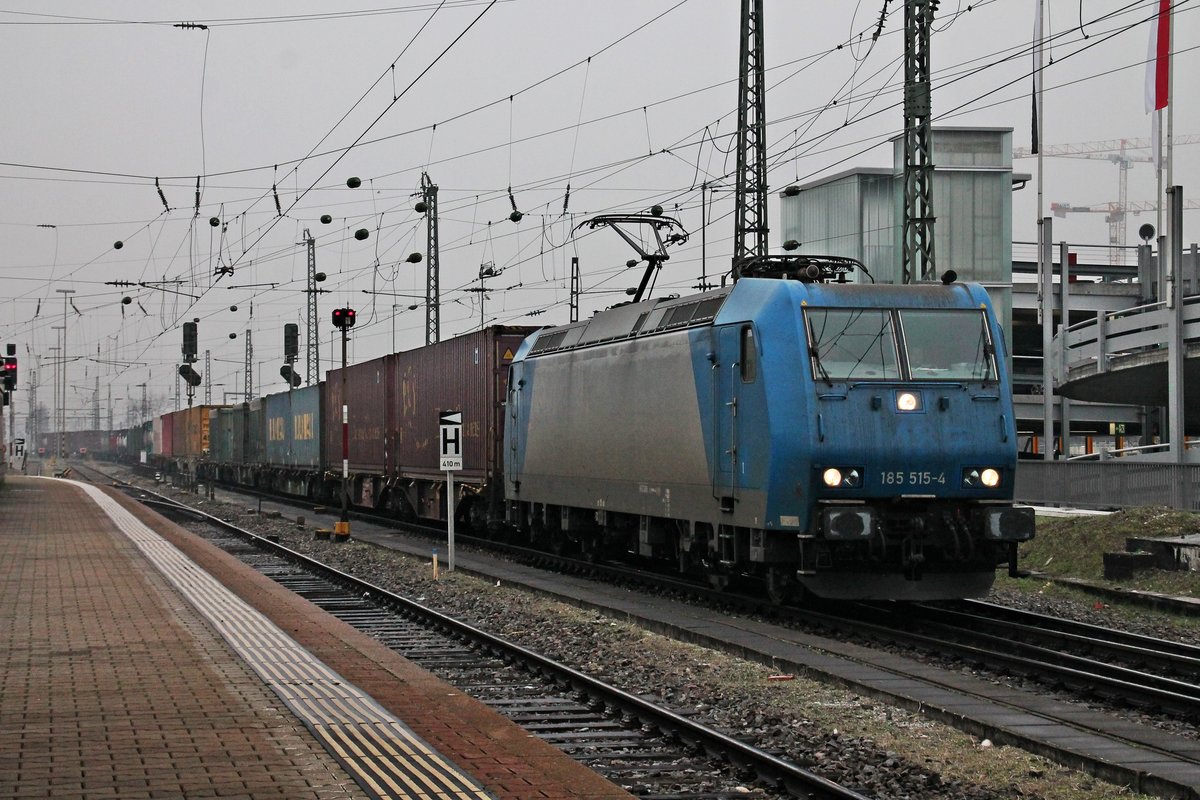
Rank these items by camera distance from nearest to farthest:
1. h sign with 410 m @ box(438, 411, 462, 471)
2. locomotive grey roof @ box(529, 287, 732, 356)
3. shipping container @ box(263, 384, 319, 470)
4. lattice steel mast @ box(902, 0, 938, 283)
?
locomotive grey roof @ box(529, 287, 732, 356) < lattice steel mast @ box(902, 0, 938, 283) < h sign with 410 m @ box(438, 411, 462, 471) < shipping container @ box(263, 384, 319, 470)

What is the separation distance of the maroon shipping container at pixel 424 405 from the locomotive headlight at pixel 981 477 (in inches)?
485

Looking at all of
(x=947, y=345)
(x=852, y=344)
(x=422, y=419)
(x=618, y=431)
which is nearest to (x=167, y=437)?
(x=422, y=419)

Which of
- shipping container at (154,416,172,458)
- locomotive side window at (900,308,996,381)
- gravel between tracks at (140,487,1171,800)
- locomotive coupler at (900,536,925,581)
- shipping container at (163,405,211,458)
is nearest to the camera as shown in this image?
gravel between tracks at (140,487,1171,800)

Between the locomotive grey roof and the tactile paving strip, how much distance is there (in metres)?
5.83

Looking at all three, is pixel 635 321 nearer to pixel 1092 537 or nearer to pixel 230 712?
pixel 1092 537

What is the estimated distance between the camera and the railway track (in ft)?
25.5

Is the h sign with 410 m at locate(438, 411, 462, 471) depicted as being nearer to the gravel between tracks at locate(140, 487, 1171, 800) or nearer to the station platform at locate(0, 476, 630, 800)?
the gravel between tracks at locate(140, 487, 1171, 800)

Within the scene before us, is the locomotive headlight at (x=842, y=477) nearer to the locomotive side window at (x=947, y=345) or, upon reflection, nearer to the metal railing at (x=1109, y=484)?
the locomotive side window at (x=947, y=345)

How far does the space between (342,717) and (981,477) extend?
769cm

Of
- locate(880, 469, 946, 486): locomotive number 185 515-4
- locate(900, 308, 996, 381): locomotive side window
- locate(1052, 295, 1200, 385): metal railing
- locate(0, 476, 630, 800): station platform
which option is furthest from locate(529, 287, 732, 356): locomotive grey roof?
locate(1052, 295, 1200, 385): metal railing

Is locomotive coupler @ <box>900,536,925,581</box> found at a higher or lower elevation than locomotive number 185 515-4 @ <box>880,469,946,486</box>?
lower

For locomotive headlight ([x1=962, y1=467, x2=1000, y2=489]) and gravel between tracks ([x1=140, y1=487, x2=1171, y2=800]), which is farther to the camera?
locomotive headlight ([x1=962, y1=467, x2=1000, y2=489])

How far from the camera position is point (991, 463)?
1412 centimetres

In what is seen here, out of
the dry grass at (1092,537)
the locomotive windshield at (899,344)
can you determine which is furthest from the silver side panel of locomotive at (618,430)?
the dry grass at (1092,537)
